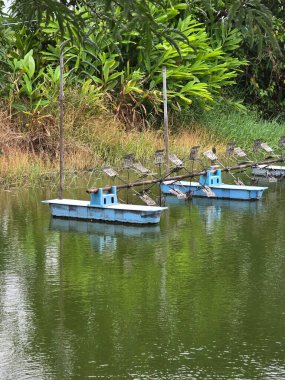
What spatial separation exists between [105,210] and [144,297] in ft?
13.2

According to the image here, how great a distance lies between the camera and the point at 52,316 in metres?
8.38

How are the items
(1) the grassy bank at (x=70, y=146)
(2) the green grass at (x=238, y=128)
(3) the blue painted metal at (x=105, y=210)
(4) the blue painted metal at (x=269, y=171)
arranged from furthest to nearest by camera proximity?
(2) the green grass at (x=238, y=128)
(4) the blue painted metal at (x=269, y=171)
(1) the grassy bank at (x=70, y=146)
(3) the blue painted metal at (x=105, y=210)

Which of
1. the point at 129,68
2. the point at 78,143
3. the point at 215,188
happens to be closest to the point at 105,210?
the point at 215,188

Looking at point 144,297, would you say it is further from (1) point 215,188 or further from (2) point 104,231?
(1) point 215,188

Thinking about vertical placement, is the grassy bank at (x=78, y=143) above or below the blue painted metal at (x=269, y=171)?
above

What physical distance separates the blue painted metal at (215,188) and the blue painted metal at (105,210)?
2.07 meters

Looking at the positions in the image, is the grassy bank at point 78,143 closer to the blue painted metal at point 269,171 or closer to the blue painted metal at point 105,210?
the blue painted metal at point 269,171

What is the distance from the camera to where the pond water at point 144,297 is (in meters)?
7.07

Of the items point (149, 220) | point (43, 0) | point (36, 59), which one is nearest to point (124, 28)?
point (43, 0)

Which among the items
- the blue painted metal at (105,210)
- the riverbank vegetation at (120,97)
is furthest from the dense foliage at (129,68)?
the blue painted metal at (105,210)

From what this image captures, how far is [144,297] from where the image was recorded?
904cm

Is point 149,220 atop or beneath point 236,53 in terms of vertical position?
beneath

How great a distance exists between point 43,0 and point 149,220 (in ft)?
28.1

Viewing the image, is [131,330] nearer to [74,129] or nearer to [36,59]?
[74,129]
